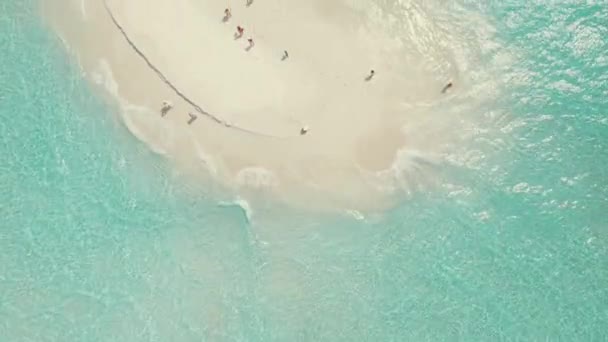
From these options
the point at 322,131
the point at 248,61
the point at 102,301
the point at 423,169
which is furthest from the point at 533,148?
the point at 102,301

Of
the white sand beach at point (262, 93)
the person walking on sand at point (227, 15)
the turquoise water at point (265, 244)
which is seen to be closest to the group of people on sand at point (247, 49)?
the person walking on sand at point (227, 15)

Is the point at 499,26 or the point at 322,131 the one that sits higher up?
the point at 499,26

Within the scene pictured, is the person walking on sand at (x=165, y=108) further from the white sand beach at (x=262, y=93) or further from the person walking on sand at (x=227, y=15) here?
the person walking on sand at (x=227, y=15)

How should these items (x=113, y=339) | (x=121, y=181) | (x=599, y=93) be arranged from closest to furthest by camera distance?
1. (x=113, y=339)
2. (x=121, y=181)
3. (x=599, y=93)

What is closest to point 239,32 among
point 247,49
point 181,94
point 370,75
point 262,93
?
point 247,49

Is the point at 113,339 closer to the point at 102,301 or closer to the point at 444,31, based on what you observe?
the point at 102,301

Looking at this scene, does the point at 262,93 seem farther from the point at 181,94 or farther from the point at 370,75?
the point at 370,75
